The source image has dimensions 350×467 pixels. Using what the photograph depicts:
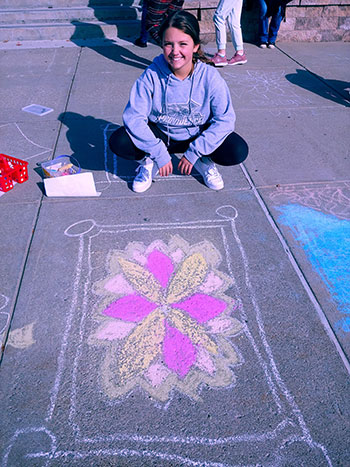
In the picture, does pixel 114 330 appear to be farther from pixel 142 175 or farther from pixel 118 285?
pixel 142 175

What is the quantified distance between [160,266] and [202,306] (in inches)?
17.5

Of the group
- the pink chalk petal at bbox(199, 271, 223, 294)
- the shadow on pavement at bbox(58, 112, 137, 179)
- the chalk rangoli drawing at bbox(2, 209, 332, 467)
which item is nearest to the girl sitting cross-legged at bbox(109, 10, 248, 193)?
the shadow on pavement at bbox(58, 112, 137, 179)

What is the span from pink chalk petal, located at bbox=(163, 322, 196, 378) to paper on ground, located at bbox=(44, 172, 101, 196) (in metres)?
1.54

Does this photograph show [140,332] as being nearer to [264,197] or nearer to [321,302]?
[321,302]

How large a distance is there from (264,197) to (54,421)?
238 cm

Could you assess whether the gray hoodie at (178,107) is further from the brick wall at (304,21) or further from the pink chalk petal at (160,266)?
the brick wall at (304,21)

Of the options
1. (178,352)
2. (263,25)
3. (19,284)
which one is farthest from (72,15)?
(178,352)

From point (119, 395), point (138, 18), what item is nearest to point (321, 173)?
point (119, 395)

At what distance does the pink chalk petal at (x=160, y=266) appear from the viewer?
2.57m

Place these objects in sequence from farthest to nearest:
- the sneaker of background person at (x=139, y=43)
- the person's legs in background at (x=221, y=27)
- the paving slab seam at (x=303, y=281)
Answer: the sneaker of background person at (x=139, y=43), the person's legs in background at (x=221, y=27), the paving slab seam at (x=303, y=281)

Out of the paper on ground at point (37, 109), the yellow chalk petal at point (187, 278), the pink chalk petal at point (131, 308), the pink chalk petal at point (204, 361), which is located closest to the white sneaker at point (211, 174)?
the yellow chalk petal at point (187, 278)

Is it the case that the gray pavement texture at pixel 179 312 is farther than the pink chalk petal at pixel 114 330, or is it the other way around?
the pink chalk petal at pixel 114 330

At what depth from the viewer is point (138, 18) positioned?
804 centimetres

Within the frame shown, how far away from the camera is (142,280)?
100 inches
